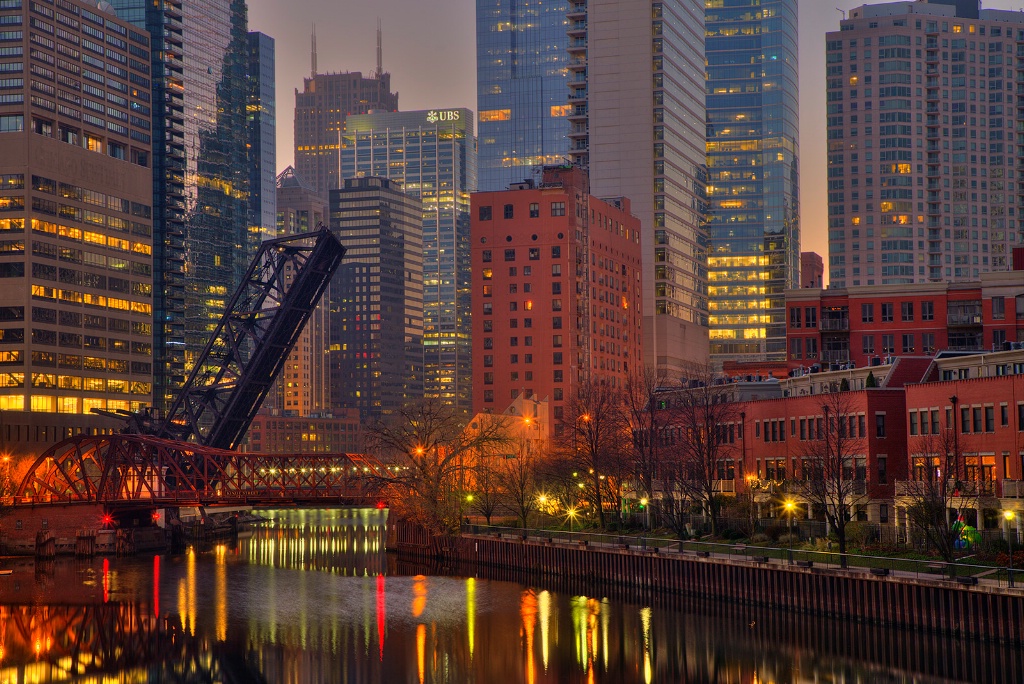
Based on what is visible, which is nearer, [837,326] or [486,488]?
[486,488]

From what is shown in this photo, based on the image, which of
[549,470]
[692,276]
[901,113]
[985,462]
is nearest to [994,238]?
[901,113]

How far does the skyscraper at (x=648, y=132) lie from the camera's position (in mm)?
153375

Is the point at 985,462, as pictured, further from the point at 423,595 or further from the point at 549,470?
the point at 549,470

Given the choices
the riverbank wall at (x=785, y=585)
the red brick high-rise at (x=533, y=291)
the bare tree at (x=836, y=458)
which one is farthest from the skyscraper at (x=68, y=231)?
the bare tree at (x=836, y=458)

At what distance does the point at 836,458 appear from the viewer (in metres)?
58.9

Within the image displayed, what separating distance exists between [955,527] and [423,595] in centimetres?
2600

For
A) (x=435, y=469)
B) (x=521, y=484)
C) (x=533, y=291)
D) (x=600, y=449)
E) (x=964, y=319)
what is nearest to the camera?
(x=521, y=484)

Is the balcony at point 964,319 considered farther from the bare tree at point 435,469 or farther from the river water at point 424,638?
the river water at point 424,638

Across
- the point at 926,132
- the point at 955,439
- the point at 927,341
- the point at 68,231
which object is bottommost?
the point at 955,439

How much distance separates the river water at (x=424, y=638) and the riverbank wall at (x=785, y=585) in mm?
724

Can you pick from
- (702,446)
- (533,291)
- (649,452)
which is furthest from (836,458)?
(533,291)

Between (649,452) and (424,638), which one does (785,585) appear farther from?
(649,452)

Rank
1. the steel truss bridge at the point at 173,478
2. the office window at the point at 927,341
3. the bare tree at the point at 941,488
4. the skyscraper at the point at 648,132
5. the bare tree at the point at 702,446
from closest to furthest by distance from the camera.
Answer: the bare tree at the point at 941,488 < the bare tree at the point at 702,446 < the steel truss bridge at the point at 173,478 < the office window at the point at 927,341 < the skyscraper at the point at 648,132

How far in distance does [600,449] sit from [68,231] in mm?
77990
